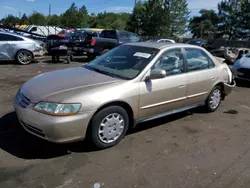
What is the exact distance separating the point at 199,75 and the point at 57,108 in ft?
9.43

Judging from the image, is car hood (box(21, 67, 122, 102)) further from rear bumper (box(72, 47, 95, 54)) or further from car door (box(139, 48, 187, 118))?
rear bumper (box(72, 47, 95, 54))

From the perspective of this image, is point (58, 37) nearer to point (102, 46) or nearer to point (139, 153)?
point (102, 46)

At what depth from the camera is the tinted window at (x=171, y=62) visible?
4.34m

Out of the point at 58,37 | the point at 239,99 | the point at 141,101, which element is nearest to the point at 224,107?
the point at 239,99

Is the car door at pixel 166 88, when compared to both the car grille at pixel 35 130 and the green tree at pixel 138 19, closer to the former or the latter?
the car grille at pixel 35 130

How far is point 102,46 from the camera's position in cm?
1307

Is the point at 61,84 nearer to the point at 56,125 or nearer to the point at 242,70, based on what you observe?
the point at 56,125

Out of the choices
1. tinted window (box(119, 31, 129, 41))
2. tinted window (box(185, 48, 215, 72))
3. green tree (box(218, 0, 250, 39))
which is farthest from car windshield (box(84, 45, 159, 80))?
green tree (box(218, 0, 250, 39))

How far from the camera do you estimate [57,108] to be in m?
3.25

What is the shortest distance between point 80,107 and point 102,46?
10102mm

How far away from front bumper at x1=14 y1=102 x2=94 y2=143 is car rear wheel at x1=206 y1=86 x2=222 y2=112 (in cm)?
298

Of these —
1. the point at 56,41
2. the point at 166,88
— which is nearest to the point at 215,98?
the point at 166,88

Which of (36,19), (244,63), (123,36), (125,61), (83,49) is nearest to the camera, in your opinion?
(125,61)

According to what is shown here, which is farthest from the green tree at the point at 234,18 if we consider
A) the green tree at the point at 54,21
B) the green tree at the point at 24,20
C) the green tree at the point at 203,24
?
the green tree at the point at 24,20
